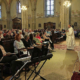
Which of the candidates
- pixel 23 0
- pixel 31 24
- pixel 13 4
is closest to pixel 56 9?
pixel 31 24

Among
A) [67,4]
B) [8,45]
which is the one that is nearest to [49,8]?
[67,4]

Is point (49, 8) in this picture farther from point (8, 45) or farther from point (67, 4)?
point (8, 45)

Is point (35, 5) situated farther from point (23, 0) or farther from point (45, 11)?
point (23, 0)

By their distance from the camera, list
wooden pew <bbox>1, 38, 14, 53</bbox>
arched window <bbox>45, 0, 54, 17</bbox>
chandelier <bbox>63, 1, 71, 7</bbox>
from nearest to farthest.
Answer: wooden pew <bbox>1, 38, 14, 53</bbox> → chandelier <bbox>63, 1, 71, 7</bbox> → arched window <bbox>45, 0, 54, 17</bbox>

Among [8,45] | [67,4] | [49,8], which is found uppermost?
[49,8]

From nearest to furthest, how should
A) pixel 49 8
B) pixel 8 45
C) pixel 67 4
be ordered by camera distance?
1. pixel 8 45
2. pixel 67 4
3. pixel 49 8

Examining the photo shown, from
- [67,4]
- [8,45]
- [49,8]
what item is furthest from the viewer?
[49,8]

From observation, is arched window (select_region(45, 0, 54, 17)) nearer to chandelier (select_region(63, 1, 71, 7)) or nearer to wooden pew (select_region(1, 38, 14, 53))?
chandelier (select_region(63, 1, 71, 7))

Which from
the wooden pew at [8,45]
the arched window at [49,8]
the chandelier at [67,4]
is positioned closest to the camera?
the wooden pew at [8,45]

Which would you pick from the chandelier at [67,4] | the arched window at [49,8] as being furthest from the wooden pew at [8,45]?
the arched window at [49,8]

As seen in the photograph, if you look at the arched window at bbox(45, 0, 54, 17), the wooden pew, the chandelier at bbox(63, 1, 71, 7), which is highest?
the arched window at bbox(45, 0, 54, 17)

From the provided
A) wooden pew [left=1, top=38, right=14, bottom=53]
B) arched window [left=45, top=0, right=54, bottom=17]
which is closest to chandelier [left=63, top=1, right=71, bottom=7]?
arched window [left=45, top=0, right=54, bottom=17]

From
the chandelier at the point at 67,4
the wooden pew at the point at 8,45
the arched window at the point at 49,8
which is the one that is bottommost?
the wooden pew at the point at 8,45

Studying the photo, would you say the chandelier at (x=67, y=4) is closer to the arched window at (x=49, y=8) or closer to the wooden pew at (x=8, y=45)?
the arched window at (x=49, y=8)
